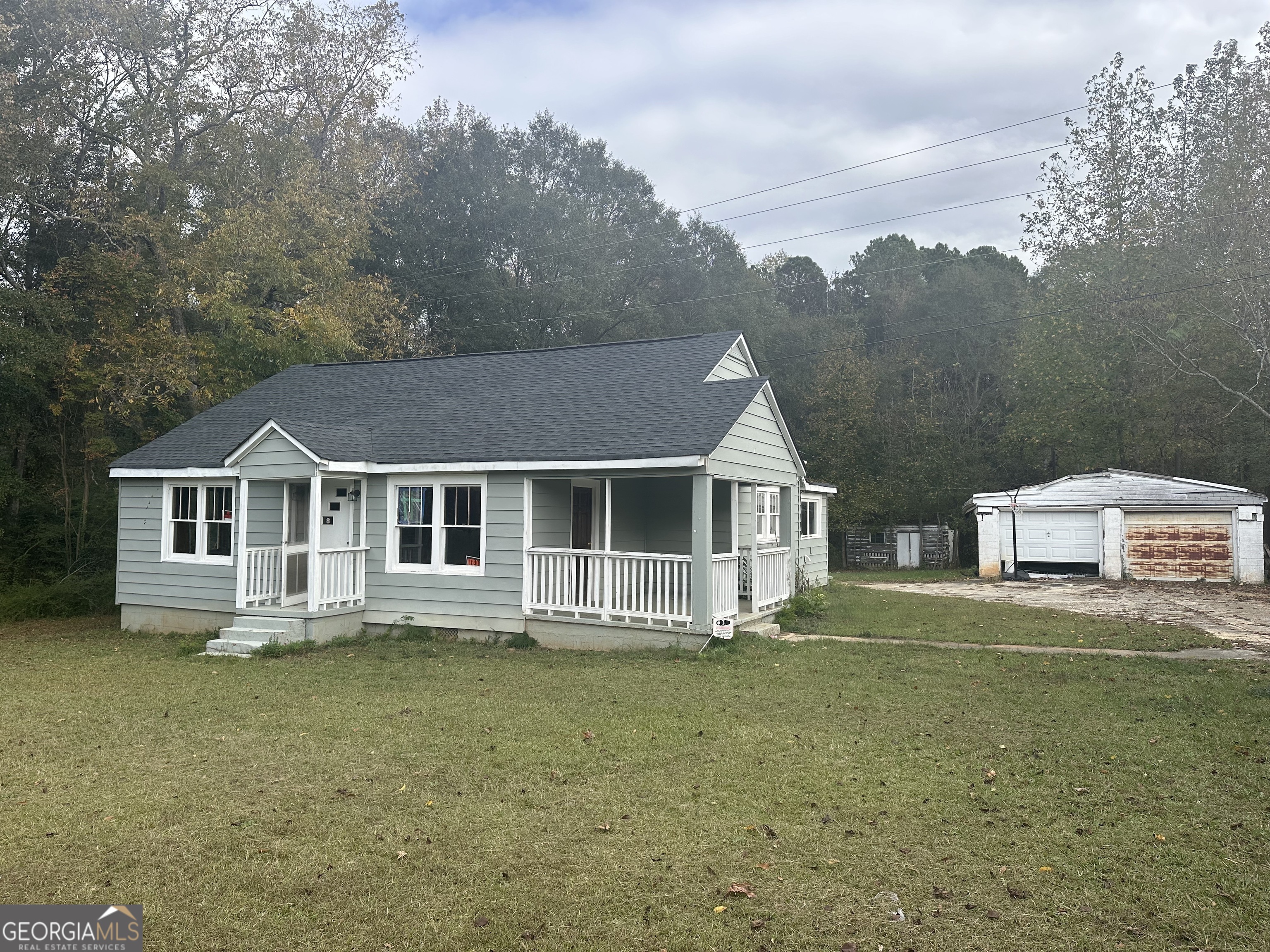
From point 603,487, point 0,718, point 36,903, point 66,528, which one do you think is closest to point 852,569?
point 603,487

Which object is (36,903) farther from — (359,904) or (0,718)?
(0,718)

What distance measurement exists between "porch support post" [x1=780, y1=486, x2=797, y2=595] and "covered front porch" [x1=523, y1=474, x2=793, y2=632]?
0.02 metres

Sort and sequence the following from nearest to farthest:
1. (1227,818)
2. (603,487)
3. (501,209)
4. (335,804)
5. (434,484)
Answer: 1. (1227,818)
2. (335,804)
3. (434,484)
4. (603,487)
5. (501,209)

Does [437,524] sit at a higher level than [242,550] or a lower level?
higher

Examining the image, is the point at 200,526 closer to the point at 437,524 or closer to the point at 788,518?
the point at 437,524

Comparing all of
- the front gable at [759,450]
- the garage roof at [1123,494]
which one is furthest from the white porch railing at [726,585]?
the garage roof at [1123,494]

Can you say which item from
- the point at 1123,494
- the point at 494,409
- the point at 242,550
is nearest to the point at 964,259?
the point at 1123,494

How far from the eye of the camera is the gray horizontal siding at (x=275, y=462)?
12.4 m

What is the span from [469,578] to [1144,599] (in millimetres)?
14753

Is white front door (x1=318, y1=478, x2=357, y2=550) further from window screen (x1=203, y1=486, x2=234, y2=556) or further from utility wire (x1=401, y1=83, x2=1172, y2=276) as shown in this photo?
utility wire (x1=401, y1=83, x2=1172, y2=276)

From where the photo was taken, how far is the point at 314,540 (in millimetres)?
12320

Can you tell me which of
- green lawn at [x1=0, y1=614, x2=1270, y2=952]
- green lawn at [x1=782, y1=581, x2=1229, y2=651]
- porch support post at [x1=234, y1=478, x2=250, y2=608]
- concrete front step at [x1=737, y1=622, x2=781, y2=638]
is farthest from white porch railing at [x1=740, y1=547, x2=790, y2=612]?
porch support post at [x1=234, y1=478, x2=250, y2=608]

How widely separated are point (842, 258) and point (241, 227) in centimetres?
3978

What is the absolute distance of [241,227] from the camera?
19.8 meters
